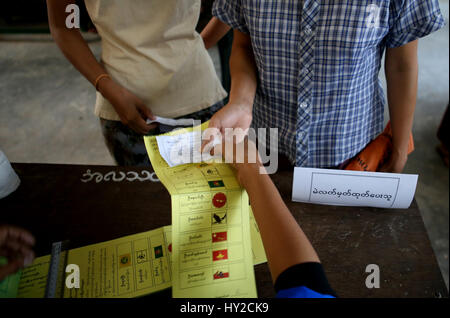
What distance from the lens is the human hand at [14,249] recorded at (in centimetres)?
42

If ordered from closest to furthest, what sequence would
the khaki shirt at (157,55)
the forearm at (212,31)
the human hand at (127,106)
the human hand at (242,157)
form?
the human hand at (242,157)
the khaki shirt at (157,55)
the human hand at (127,106)
the forearm at (212,31)

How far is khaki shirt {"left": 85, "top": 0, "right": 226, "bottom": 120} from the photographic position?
736 mm

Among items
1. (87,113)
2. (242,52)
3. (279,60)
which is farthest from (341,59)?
(87,113)

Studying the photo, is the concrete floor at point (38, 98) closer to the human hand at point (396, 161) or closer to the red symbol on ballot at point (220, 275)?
the human hand at point (396, 161)

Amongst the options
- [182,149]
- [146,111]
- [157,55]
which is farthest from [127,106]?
[182,149]

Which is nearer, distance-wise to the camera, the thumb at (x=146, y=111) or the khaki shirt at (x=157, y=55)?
the khaki shirt at (x=157, y=55)

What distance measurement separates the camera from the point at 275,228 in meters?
0.50

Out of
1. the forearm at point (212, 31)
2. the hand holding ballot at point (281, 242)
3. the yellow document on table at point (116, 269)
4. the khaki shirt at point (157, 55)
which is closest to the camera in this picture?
the hand holding ballot at point (281, 242)

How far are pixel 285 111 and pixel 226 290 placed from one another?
51 cm

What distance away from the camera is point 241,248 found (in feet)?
1.79

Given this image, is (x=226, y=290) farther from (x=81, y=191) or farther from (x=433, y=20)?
(x=433, y=20)

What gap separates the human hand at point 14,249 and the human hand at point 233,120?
14.0 inches

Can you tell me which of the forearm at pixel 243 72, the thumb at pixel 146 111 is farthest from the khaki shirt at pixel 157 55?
the forearm at pixel 243 72

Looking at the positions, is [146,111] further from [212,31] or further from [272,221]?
[272,221]
